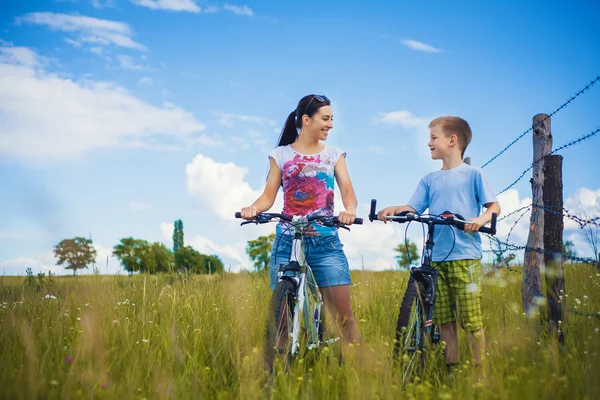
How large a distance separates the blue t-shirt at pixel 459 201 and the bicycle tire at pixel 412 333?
17.6 inches

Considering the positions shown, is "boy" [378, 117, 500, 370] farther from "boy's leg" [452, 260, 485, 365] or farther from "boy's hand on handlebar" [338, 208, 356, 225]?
"boy's hand on handlebar" [338, 208, 356, 225]

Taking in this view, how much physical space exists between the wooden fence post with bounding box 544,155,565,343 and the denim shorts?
2727 mm

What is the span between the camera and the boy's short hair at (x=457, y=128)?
4320mm

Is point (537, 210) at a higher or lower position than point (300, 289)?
higher

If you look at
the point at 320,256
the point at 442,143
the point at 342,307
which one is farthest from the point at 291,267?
the point at 442,143

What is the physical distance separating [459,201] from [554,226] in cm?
198

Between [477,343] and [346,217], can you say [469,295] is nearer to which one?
[477,343]

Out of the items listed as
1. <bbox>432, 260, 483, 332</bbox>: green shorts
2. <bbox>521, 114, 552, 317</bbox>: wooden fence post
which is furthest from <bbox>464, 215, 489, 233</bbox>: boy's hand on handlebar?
<bbox>521, 114, 552, 317</bbox>: wooden fence post

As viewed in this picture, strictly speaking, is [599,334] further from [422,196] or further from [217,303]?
[217,303]

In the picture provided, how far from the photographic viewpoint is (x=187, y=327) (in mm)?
4641

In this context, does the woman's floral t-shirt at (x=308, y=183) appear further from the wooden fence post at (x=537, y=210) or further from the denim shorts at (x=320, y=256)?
the wooden fence post at (x=537, y=210)

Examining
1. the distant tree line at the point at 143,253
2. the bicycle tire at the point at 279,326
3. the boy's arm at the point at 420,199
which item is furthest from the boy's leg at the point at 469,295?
the distant tree line at the point at 143,253

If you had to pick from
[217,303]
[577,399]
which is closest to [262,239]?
[217,303]

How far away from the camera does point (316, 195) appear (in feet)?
13.4
